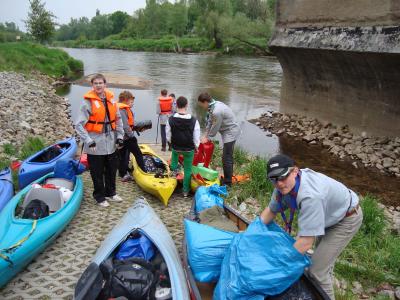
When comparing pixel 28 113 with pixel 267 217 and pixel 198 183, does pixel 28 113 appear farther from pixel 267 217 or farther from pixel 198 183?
pixel 267 217

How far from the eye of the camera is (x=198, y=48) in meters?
48.2

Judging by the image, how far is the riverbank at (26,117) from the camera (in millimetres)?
8094

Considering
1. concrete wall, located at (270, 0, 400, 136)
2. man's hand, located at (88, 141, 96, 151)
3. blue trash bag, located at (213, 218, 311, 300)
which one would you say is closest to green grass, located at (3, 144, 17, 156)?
man's hand, located at (88, 141, 96, 151)

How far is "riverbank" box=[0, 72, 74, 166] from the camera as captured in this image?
26.6ft

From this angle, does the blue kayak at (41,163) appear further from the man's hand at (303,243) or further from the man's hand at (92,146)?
the man's hand at (303,243)

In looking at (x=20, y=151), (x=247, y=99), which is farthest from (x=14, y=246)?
(x=247, y=99)

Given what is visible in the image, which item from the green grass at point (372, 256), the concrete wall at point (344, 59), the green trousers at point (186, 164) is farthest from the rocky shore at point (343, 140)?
the green trousers at point (186, 164)

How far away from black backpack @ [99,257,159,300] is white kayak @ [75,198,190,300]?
7 cm

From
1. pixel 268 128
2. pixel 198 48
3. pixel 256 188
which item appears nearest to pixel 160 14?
pixel 198 48

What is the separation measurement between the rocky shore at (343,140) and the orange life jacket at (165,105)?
5.40m

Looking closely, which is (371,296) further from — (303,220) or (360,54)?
(360,54)

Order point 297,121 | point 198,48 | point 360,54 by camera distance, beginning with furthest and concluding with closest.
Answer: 1. point 198,48
2. point 297,121
3. point 360,54

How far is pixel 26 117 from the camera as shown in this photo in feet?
36.4

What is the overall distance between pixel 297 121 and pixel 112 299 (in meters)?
11.7
